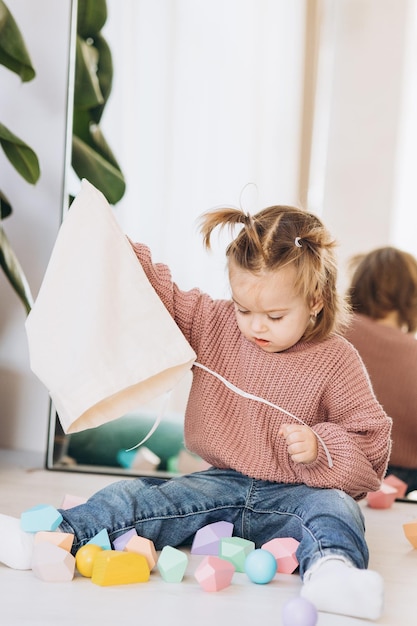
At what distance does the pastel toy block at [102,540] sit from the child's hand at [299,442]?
0.25 metres

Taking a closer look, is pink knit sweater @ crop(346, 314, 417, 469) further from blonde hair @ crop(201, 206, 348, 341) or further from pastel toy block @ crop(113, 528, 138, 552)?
pastel toy block @ crop(113, 528, 138, 552)

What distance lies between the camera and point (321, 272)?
1.13m

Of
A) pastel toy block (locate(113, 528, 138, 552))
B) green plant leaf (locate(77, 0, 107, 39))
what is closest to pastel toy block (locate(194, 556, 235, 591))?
pastel toy block (locate(113, 528, 138, 552))

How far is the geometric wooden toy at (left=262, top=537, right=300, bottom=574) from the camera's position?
1061mm

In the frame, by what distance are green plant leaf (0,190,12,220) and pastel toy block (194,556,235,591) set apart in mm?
907

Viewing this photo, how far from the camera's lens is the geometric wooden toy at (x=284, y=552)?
1061 mm

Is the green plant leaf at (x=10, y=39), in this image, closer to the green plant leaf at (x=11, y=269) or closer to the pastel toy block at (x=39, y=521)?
the green plant leaf at (x=11, y=269)

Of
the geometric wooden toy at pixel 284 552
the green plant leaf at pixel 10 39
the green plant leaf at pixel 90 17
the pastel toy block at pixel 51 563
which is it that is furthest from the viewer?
the green plant leaf at pixel 90 17

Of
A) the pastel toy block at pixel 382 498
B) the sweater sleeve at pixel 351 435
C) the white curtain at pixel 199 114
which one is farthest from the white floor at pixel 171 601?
the white curtain at pixel 199 114

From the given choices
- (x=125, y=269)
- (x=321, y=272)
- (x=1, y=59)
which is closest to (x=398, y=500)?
(x=321, y=272)

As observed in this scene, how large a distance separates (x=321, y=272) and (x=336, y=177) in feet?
1.77

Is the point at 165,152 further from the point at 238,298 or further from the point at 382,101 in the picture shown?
the point at 238,298

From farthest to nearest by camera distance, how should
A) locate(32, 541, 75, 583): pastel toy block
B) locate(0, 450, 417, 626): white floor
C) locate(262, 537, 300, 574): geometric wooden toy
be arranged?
locate(262, 537, 300, 574): geometric wooden toy → locate(32, 541, 75, 583): pastel toy block → locate(0, 450, 417, 626): white floor

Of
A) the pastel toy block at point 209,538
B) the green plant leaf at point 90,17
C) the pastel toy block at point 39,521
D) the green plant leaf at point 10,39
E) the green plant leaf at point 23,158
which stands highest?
the green plant leaf at point 90,17
